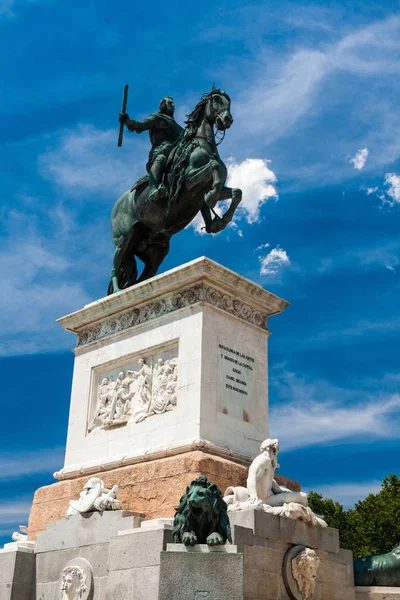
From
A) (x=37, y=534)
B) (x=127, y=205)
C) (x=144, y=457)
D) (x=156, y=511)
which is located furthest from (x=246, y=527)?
(x=127, y=205)

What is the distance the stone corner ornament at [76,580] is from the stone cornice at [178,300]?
4.13 meters

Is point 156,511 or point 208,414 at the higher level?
point 208,414

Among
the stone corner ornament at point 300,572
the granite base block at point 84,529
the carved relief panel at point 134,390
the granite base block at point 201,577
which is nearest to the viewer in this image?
the granite base block at point 201,577

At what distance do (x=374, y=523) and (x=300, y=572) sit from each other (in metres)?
27.6

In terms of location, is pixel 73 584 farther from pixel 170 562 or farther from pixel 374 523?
pixel 374 523

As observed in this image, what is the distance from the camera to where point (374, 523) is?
3588cm

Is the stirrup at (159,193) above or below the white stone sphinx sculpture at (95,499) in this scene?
above

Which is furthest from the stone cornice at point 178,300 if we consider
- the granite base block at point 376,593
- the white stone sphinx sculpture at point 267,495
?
the granite base block at point 376,593

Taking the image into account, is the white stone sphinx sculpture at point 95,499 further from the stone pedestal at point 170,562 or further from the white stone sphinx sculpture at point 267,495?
the white stone sphinx sculpture at point 267,495

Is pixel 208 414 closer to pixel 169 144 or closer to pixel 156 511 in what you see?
pixel 156 511

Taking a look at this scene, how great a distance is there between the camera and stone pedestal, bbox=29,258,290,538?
11.4 m

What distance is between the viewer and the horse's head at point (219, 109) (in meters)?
13.7

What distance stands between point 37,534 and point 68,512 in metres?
0.84

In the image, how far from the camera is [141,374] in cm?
1278
